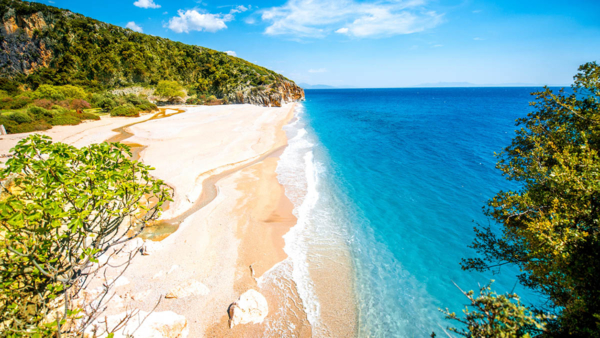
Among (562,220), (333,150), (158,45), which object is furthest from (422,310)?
(158,45)

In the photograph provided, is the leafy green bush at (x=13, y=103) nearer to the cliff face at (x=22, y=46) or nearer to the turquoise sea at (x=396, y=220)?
the cliff face at (x=22, y=46)

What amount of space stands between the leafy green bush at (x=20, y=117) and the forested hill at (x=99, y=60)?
4068 centimetres

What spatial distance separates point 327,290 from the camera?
379 inches

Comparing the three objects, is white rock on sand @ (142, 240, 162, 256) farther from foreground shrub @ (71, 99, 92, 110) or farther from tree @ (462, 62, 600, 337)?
foreground shrub @ (71, 99, 92, 110)

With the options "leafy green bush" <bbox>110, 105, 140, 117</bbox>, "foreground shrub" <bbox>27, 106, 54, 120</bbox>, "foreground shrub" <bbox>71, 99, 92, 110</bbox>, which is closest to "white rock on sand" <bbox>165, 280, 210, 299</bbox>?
"foreground shrub" <bbox>27, 106, 54, 120</bbox>

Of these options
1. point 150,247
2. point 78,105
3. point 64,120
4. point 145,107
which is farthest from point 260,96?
point 150,247

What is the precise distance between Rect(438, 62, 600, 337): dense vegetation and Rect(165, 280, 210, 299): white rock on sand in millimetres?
8316

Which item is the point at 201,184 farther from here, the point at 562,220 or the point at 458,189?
the point at 458,189

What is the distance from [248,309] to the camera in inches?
318

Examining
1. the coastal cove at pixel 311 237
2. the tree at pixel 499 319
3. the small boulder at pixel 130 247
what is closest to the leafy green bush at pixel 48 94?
the coastal cove at pixel 311 237

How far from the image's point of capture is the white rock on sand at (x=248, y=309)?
311 inches

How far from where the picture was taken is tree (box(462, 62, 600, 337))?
4.03 m

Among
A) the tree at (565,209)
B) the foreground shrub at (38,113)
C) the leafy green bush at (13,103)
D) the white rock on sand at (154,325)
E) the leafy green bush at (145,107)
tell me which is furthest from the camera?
the leafy green bush at (145,107)

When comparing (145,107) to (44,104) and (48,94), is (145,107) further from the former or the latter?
(48,94)
